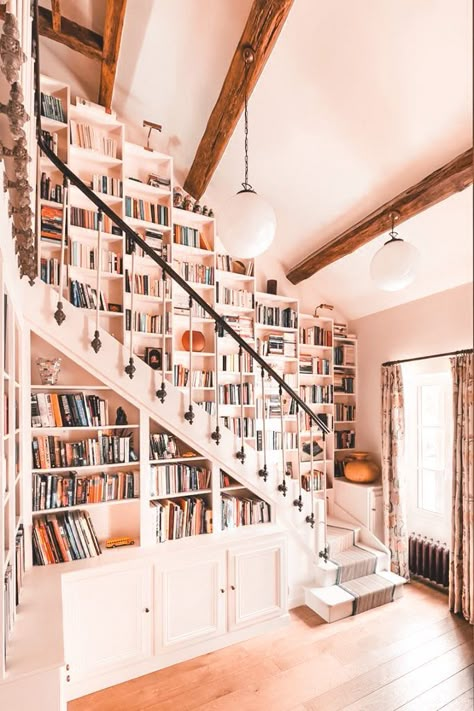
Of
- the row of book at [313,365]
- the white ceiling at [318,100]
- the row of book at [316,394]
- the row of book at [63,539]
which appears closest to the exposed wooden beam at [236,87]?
the white ceiling at [318,100]

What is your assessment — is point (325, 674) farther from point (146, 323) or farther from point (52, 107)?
point (52, 107)

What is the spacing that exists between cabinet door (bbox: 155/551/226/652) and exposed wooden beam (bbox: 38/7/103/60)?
3677 millimetres

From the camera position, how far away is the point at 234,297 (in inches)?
150

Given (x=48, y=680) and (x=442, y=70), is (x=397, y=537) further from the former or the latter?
(x=442, y=70)

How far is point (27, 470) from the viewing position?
220 cm

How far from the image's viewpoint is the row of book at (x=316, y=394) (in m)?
4.11

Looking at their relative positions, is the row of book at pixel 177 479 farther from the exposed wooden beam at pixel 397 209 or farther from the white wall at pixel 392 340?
the exposed wooden beam at pixel 397 209

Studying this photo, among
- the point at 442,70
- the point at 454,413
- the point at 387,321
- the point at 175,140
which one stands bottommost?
the point at 454,413

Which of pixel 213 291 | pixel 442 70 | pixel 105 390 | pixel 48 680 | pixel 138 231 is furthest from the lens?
pixel 213 291

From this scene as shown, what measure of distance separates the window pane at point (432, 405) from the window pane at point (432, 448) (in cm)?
7

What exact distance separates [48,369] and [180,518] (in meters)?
1.28

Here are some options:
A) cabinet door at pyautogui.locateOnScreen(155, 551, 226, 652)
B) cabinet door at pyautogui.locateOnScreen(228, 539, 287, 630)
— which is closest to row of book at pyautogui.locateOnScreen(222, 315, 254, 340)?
cabinet door at pyautogui.locateOnScreen(228, 539, 287, 630)

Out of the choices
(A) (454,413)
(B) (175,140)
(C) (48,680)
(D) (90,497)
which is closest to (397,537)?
(A) (454,413)

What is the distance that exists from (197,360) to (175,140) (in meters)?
2.02
